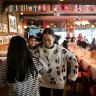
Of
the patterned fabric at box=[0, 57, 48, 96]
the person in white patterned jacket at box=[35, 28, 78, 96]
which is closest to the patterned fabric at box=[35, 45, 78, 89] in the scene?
the person in white patterned jacket at box=[35, 28, 78, 96]

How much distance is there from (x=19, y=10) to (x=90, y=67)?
6.10m

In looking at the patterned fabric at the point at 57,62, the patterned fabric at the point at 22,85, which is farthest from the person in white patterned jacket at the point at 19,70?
the patterned fabric at the point at 57,62

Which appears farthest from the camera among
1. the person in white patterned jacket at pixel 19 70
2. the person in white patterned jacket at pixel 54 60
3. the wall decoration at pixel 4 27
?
the wall decoration at pixel 4 27

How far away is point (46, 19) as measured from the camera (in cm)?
1883

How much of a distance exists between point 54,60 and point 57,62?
0.05 m

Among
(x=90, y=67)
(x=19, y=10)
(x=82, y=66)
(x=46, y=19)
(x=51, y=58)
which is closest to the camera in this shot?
(x=51, y=58)

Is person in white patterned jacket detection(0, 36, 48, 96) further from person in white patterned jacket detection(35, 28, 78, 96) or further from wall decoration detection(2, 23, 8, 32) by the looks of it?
wall decoration detection(2, 23, 8, 32)

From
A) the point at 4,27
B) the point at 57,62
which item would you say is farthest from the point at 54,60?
the point at 4,27

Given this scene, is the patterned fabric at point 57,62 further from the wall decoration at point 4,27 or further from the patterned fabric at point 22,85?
the wall decoration at point 4,27

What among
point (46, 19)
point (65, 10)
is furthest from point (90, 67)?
point (46, 19)

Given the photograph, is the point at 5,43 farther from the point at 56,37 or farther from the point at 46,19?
the point at 46,19

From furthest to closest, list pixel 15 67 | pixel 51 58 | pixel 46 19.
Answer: pixel 46 19
pixel 51 58
pixel 15 67

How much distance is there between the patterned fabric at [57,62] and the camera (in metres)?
3.45

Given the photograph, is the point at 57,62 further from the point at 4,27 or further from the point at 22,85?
the point at 4,27
